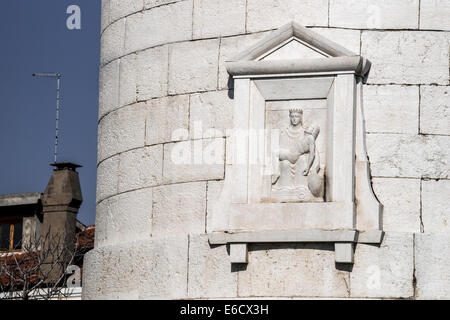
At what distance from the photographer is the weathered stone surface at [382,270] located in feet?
41.7

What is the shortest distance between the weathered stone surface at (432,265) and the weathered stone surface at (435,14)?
2.42 metres

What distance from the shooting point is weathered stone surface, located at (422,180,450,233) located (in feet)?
42.4

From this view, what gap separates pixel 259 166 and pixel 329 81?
1233 mm

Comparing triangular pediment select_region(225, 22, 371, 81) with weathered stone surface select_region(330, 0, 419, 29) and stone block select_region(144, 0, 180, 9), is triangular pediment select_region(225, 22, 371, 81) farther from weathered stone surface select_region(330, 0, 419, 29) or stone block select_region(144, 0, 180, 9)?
stone block select_region(144, 0, 180, 9)

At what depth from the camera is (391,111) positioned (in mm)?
13172

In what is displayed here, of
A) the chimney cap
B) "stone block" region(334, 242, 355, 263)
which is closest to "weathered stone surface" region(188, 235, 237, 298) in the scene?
"stone block" region(334, 242, 355, 263)

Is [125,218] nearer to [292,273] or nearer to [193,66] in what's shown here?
[193,66]

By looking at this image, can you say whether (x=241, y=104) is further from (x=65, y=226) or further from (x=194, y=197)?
(x=65, y=226)

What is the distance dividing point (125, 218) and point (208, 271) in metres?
1.54

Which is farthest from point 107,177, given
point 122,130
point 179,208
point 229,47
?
point 229,47

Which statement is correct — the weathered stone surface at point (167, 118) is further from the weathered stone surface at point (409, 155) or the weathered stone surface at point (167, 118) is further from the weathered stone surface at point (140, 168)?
the weathered stone surface at point (409, 155)

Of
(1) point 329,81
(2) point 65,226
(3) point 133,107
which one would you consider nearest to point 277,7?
(1) point 329,81
